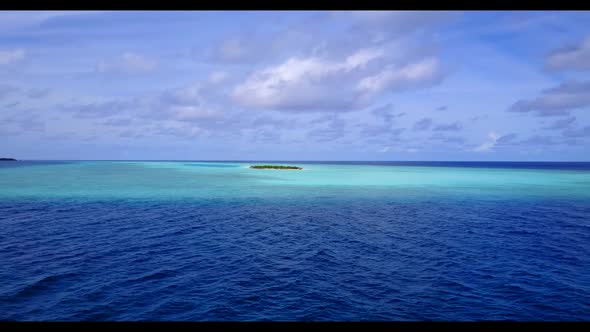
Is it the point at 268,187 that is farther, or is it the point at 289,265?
the point at 268,187

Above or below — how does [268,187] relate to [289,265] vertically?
above

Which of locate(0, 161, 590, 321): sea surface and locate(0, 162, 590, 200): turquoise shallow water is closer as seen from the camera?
locate(0, 161, 590, 321): sea surface

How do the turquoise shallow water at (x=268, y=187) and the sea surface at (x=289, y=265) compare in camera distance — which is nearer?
the sea surface at (x=289, y=265)

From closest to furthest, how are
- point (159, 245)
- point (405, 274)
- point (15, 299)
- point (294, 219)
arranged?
point (15, 299) < point (405, 274) < point (159, 245) < point (294, 219)

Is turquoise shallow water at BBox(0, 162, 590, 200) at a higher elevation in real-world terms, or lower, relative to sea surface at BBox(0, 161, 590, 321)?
higher

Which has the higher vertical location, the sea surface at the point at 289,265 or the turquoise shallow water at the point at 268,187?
the turquoise shallow water at the point at 268,187
